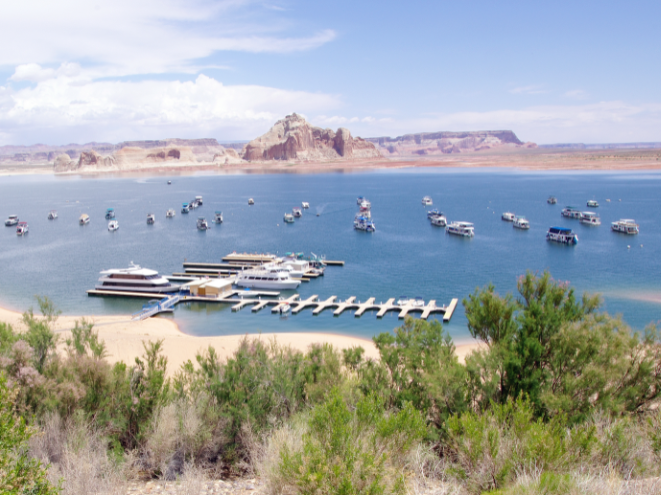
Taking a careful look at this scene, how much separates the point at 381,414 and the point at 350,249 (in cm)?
4741

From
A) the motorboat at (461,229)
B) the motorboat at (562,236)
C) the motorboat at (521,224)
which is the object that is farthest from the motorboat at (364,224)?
the motorboat at (562,236)

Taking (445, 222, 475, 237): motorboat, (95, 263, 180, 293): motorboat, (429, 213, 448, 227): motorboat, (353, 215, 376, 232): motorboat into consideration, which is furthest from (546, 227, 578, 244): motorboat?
(95, 263, 180, 293): motorboat

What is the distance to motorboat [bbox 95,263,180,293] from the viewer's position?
4253 cm

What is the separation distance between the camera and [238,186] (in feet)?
500

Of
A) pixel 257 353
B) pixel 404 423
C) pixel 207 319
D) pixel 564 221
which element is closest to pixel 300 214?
pixel 564 221

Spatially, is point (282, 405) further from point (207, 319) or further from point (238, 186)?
point (238, 186)

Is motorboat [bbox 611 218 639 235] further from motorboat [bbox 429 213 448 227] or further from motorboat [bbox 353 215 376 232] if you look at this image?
motorboat [bbox 353 215 376 232]

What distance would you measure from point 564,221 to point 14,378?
77922mm

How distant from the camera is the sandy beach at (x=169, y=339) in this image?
25.4 m

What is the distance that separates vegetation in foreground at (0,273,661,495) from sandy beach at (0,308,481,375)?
27.5ft

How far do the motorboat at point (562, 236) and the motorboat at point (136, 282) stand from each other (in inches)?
1766

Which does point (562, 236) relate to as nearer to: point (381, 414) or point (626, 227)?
point (626, 227)

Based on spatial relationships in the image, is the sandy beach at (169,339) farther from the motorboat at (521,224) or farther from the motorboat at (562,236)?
the motorboat at (521,224)

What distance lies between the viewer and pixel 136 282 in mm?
42875
